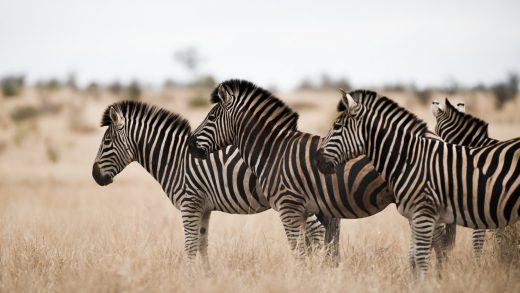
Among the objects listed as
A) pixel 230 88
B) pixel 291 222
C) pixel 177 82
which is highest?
pixel 177 82

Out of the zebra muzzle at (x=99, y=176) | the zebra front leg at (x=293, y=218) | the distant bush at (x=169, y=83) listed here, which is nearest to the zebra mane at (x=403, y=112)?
the zebra front leg at (x=293, y=218)

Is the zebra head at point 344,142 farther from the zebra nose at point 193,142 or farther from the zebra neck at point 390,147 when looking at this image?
the zebra nose at point 193,142

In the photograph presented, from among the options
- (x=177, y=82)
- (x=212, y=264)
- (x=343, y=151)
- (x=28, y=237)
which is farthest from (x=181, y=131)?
(x=177, y=82)

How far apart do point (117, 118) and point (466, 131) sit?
15.6 ft

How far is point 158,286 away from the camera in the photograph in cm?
602

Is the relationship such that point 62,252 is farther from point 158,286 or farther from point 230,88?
point 230,88

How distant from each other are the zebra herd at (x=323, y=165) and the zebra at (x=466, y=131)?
0.5 inches

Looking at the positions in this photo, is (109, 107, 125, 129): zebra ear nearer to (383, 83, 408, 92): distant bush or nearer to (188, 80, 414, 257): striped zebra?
(188, 80, 414, 257): striped zebra

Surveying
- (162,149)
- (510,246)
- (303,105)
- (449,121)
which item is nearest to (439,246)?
(510,246)

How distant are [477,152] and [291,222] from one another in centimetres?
226

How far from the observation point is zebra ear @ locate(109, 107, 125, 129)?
7.65m

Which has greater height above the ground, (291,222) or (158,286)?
(291,222)

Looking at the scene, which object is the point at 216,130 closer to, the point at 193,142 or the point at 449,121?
the point at 193,142

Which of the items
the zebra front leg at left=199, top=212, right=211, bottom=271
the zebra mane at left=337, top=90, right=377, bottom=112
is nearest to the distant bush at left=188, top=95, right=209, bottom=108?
the zebra front leg at left=199, top=212, right=211, bottom=271
